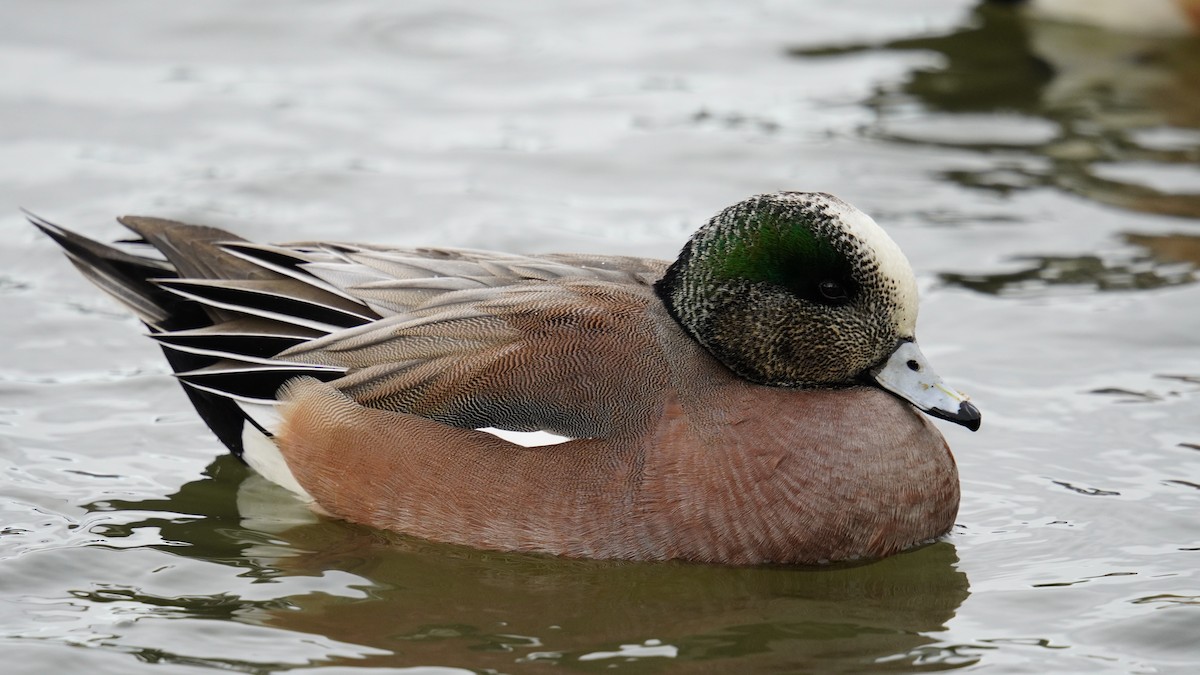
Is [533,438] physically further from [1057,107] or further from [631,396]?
[1057,107]

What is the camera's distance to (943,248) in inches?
315

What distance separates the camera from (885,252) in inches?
206

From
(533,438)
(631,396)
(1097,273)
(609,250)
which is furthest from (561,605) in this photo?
(1097,273)

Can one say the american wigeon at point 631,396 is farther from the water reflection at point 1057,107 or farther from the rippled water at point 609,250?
the water reflection at point 1057,107

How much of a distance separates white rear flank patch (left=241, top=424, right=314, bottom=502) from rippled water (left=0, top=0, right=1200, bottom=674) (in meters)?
0.10

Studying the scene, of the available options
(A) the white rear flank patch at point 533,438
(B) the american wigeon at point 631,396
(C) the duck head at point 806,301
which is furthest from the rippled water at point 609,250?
(C) the duck head at point 806,301

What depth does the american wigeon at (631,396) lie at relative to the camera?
204 inches

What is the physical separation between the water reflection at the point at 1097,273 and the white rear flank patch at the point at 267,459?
335 centimetres

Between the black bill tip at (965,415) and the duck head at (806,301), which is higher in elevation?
the duck head at (806,301)

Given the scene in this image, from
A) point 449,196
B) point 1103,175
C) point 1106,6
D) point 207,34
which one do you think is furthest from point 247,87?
point 1106,6

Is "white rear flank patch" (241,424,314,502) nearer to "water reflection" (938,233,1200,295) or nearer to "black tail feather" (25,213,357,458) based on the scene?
"black tail feather" (25,213,357,458)

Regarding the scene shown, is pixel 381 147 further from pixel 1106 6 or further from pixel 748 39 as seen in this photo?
pixel 1106 6

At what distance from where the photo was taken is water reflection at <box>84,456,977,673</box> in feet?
15.8

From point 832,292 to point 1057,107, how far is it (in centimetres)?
496
